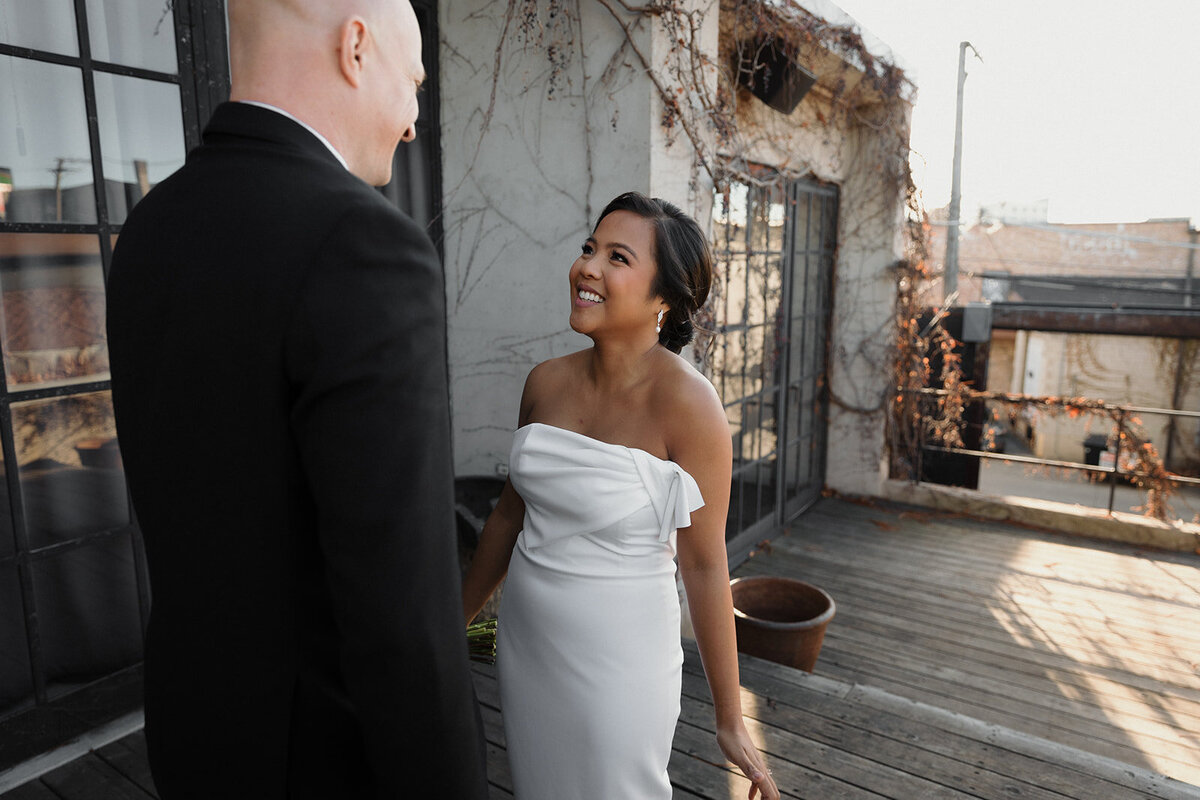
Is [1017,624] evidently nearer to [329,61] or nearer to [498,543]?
[498,543]

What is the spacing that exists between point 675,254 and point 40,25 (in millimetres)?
1867

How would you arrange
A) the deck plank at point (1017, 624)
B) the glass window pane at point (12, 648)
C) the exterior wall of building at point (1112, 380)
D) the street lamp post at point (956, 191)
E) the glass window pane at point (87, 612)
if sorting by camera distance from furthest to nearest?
the exterior wall of building at point (1112, 380) → the street lamp post at point (956, 191) → the deck plank at point (1017, 624) → the glass window pane at point (87, 612) → the glass window pane at point (12, 648)

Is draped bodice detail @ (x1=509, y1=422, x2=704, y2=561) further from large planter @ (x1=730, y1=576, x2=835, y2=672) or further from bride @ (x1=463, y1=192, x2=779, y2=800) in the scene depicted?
large planter @ (x1=730, y1=576, x2=835, y2=672)

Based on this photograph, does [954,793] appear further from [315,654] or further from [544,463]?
[315,654]

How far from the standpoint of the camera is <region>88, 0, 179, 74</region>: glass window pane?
2160 mm

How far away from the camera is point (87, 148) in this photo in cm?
216

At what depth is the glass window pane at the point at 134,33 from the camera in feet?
7.09

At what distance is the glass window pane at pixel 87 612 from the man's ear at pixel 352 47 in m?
2.10

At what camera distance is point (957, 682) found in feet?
10.8

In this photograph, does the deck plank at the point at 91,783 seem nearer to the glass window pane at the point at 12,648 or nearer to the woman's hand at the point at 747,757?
the glass window pane at the point at 12,648

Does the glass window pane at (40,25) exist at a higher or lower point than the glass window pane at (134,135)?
higher

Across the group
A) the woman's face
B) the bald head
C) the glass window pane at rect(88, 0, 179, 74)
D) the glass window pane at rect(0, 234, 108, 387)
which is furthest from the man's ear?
the glass window pane at rect(88, 0, 179, 74)

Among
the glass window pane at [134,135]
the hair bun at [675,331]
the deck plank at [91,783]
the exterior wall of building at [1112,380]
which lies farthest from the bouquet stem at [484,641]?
the exterior wall of building at [1112,380]

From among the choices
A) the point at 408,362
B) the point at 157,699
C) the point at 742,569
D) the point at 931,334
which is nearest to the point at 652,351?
the point at 408,362
